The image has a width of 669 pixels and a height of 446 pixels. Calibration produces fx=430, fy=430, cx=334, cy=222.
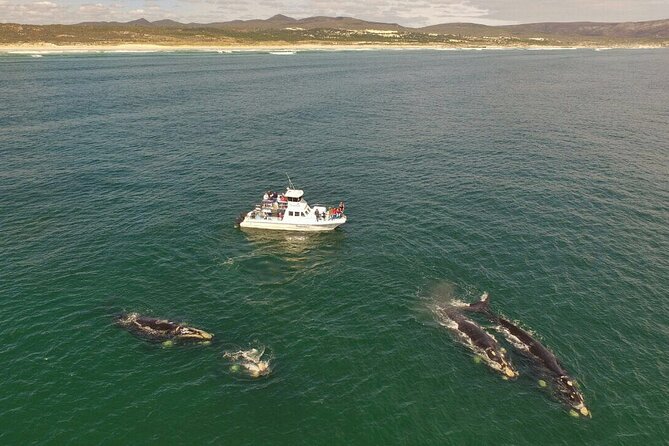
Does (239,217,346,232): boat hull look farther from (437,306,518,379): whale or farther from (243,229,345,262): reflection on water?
(437,306,518,379): whale

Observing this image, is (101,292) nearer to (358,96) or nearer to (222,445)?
(222,445)

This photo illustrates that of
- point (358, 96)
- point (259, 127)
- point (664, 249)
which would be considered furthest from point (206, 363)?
point (358, 96)

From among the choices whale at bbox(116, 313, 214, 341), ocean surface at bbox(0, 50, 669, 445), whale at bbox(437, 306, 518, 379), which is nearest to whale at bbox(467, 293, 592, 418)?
ocean surface at bbox(0, 50, 669, 445)

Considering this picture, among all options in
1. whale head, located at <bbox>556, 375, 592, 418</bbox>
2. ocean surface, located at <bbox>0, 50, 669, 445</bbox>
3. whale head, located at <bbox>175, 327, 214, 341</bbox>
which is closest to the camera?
ocean surface, located at <bbox>0, 50, 669, 445</bbox>

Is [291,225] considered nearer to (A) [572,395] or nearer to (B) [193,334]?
(B) [193,334]

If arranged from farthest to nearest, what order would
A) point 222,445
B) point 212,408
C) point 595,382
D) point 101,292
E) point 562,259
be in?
1. point 562,259
2. point 101,292
3. point 595,382
4. point 212,408
5. point 222,445

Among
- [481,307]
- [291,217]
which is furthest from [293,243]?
[481,307]

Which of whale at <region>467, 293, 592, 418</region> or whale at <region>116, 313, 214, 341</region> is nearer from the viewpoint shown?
whale at <region>467, 293, 592, 418</region>
